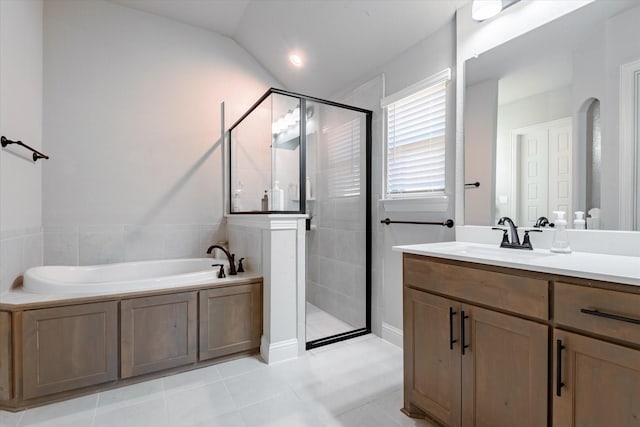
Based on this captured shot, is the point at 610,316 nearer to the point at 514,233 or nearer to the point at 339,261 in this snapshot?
the point at 514,233

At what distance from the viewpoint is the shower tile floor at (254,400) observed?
1635 millimetres

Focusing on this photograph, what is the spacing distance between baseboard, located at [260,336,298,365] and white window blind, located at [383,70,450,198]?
1433mm

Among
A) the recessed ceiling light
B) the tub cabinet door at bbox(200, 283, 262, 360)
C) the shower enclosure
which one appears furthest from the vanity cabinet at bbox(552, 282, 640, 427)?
the recessed ceiling light

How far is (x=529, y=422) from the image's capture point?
1.13 metres

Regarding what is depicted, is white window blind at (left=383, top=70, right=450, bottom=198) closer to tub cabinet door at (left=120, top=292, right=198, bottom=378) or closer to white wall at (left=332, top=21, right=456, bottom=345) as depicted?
white wall at (left=332, top=21, right=456, bottom=345)

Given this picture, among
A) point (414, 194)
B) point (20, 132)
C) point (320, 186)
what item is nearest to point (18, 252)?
point (20, 132)

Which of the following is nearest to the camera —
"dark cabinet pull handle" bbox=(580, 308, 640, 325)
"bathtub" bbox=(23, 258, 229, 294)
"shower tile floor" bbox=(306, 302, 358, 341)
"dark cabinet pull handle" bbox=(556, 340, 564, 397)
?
"dark cabinet pull handle" bbox=(580, 308, 640, 325)

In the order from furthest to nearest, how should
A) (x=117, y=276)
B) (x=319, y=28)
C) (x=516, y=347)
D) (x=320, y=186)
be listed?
(x=320, y=186) → (x=117, y=276) → (x=319, y=28) → (x=516, y=347)

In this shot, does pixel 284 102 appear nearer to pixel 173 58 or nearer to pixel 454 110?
pixel 454 110

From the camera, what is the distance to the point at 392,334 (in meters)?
2.55

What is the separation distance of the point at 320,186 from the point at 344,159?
49 centimetres

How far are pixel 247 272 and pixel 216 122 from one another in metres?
1.71

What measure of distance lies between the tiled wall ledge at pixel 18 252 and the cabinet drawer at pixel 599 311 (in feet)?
9.66

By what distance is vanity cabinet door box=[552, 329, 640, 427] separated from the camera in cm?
90
